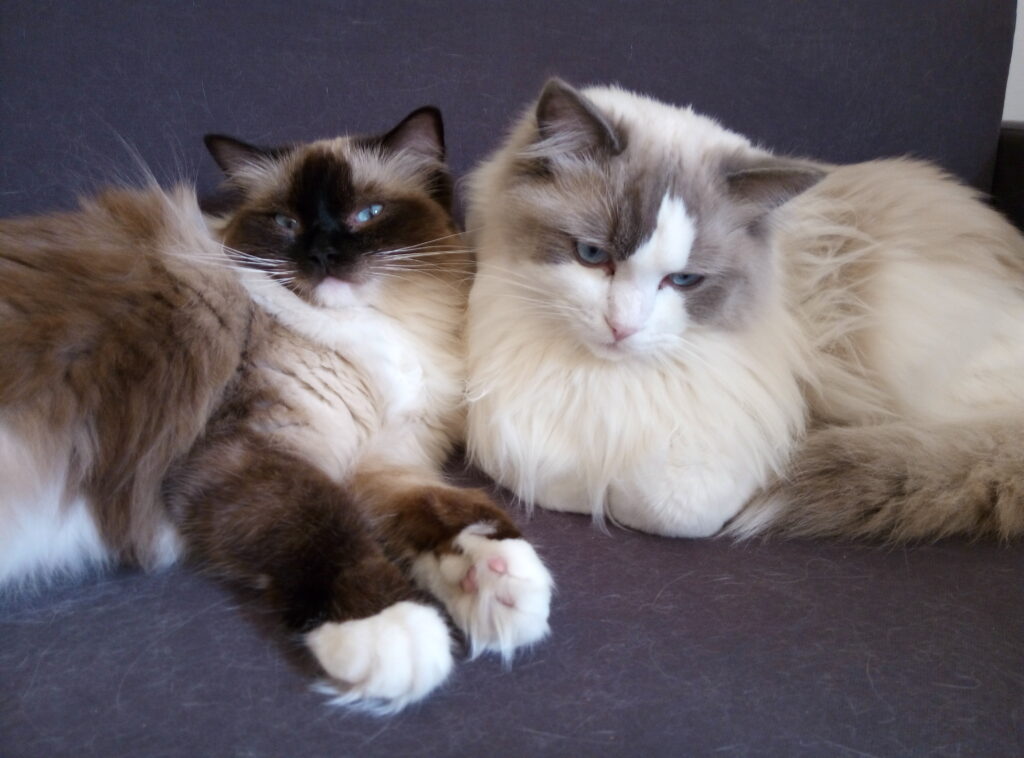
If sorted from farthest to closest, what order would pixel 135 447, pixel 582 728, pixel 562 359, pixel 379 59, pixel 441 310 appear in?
pixel 379 59 < pixel 441 310 < pixel 562 359 < pixel 135 447 < pixel 582 728

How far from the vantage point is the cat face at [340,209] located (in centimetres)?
134

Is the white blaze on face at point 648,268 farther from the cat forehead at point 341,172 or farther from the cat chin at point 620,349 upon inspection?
the cat forehead at point 341,172

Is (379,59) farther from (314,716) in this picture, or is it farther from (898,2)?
(314,716)

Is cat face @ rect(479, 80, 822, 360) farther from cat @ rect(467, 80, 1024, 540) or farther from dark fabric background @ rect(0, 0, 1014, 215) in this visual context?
dark fabric background @ rect(0, 0, 1014, 215)

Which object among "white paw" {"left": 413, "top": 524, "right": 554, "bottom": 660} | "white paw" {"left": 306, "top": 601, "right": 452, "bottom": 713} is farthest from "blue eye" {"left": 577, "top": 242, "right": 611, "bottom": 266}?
"white paw" {"left": 306, "top": 601, "right": 452, "bottom": 713}

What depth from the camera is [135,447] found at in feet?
3.75

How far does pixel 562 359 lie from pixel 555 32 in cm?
97

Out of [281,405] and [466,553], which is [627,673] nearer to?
[466,553]

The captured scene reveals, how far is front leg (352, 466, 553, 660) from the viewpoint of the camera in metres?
0.99

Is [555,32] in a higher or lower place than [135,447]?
higher

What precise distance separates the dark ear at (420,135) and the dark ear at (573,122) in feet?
0.90

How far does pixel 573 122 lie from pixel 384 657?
84 cm

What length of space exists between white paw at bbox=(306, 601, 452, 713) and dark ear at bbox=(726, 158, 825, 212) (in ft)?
2.69

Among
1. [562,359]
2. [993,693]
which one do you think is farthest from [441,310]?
[993,693]
